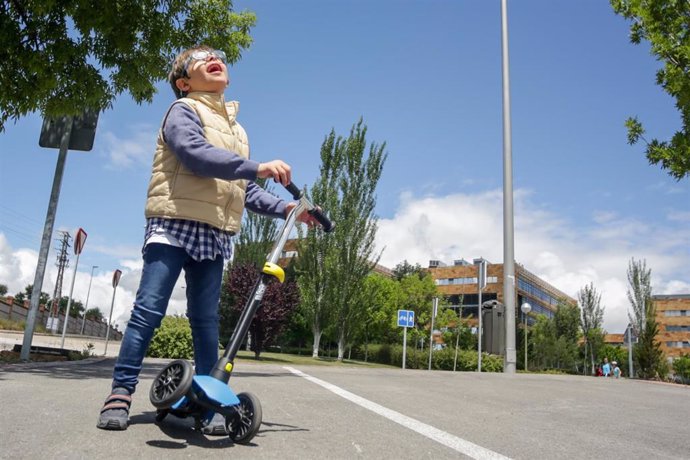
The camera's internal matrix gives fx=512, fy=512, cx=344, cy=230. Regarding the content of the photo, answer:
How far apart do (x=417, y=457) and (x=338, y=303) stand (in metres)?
30.2

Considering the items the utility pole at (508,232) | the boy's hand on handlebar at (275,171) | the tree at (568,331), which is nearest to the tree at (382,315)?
the tree at (568,331)

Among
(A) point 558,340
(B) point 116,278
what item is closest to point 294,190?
(B) point 116,278

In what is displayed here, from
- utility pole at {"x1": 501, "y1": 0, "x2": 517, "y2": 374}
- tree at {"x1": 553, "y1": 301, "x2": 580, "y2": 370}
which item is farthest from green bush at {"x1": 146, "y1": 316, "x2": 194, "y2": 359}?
tree at {"x1": 553, "y1": 301, "x2": 580, "y2": 370}

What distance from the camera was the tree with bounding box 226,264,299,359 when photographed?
72.9 ft

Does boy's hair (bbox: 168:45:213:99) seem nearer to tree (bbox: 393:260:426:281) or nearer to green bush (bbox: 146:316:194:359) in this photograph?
green bush (bbox: 146:316:194:359)

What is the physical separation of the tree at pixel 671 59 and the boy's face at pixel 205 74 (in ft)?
28.8

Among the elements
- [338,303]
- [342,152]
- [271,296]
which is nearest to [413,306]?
[338,303]

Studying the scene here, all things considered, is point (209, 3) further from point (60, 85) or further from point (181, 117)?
point (181, 117)

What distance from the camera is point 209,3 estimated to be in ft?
27.1

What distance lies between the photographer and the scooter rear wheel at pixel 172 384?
200cm

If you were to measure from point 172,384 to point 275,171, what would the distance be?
40.2 inches

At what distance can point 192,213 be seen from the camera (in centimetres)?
247

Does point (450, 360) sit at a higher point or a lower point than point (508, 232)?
lower

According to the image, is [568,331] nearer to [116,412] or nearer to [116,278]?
[116,278]
